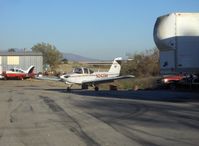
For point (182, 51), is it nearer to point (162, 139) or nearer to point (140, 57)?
point (162, 139)

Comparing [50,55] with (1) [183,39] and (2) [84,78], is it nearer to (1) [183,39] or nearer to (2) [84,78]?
(2) [84,78]

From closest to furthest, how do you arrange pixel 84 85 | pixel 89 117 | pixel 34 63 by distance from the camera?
pixel 89 117, pixel 84 85, pixel 34 63

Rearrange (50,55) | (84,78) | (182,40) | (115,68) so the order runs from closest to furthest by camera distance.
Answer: (182,40), (84,78), (115,68), (50,55)

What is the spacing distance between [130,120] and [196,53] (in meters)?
9.05

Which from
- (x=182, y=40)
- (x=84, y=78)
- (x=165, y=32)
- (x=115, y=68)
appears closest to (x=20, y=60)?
(x=115, y=68)

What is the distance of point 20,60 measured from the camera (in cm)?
9138

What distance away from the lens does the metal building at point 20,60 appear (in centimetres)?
9012

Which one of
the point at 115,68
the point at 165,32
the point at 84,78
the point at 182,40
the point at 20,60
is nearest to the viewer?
the point at 182,40

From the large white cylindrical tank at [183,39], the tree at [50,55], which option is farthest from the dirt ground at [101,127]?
the tree at [50,55]

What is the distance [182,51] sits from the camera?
82.1 ft

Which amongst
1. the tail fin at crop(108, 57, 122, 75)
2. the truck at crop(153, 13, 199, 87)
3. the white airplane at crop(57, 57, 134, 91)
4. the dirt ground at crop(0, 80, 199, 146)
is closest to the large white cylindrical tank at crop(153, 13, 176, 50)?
the truck at crop(153, 13, 199, 87)

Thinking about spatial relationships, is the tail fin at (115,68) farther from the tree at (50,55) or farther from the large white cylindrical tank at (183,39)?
the tree at (50,55)

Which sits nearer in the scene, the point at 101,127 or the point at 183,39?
the point at 101,127

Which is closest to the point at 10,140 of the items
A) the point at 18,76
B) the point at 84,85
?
the point at 84,85
